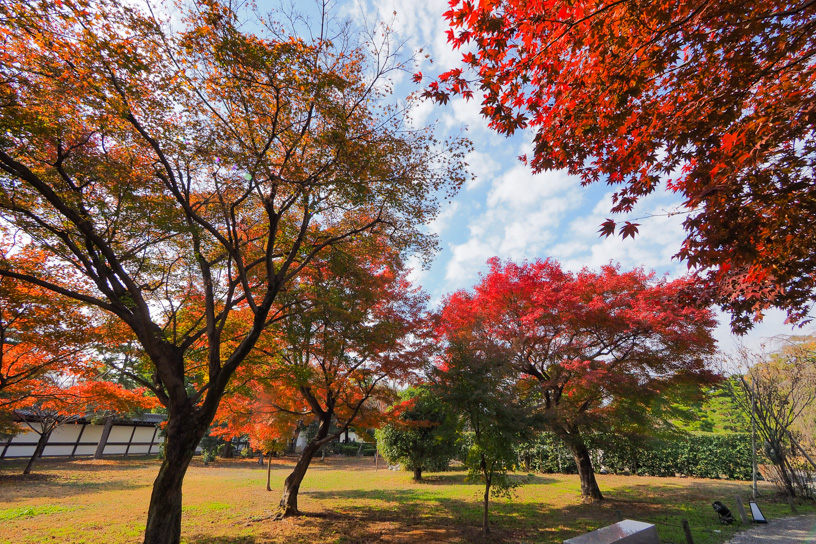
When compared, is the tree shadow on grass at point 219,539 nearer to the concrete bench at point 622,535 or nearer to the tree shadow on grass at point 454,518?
the tree shadow on grass at point 454,518

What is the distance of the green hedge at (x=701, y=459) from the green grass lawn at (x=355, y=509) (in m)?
1.06

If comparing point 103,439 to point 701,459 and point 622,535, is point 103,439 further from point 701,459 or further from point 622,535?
point 701,459

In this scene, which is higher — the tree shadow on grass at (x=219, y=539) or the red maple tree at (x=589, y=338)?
the red maple tree at (x=589, y=338)

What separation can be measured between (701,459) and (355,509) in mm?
17673

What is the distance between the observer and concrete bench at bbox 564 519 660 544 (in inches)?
185

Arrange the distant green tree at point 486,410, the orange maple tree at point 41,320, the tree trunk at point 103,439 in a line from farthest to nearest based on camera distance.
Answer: the tree trunk at point 103,439
the distant green tree at point 486,410
the orange maple tree at point 41,320

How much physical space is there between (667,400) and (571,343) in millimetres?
3640

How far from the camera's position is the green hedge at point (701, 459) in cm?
1569

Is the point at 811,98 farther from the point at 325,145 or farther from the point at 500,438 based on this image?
the point at 500,438

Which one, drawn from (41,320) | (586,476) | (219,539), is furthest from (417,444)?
(41,320)

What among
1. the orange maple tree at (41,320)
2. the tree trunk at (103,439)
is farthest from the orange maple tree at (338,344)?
the tree trunk at (103,439)

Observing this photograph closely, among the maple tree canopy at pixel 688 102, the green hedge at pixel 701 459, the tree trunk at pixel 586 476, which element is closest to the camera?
the maple tree canopy at pixel 688 102

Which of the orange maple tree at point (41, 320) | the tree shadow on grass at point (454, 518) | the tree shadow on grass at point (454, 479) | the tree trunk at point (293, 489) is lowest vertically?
the tree shadow on grass at point (454, 518)

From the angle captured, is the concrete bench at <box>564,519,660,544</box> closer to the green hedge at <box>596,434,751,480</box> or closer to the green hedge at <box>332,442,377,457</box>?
the green hedge at <box>596,434,751,480</box>
